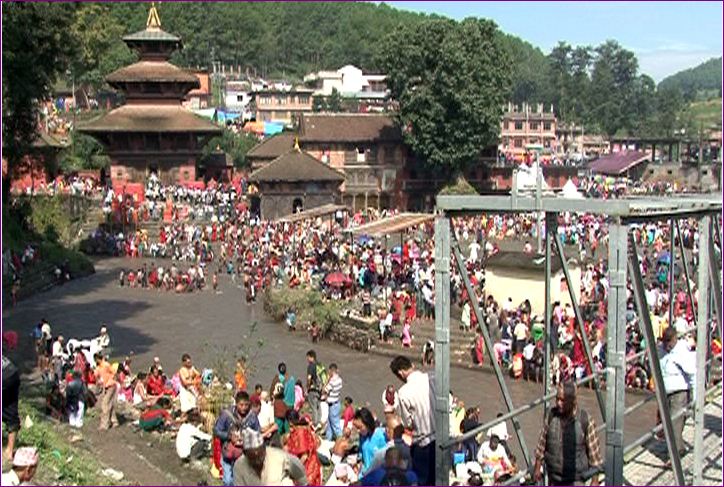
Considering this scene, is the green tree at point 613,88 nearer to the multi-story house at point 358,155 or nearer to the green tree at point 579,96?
the green tree at point 579,96

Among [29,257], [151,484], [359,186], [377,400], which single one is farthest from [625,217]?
[359,186]

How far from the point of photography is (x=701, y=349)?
7.94 meters

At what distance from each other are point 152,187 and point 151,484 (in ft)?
125

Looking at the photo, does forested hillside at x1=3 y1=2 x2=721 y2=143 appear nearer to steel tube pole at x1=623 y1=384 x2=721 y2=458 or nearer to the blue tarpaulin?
the blue tarpaulin

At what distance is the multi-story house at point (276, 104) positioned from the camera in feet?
295

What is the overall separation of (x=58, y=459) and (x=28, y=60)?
31.2 ft

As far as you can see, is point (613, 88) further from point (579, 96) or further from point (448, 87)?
point (448, 87)

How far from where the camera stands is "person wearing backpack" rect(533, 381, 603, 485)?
754 centimetres

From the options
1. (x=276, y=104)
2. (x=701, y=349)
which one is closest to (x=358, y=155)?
(x=276, y=104)

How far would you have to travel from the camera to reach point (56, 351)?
17719 millimetres

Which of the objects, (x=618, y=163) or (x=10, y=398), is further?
(x=618, y=163)

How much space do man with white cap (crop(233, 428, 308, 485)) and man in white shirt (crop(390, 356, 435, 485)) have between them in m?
2.21

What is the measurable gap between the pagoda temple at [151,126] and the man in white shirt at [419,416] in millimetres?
43616

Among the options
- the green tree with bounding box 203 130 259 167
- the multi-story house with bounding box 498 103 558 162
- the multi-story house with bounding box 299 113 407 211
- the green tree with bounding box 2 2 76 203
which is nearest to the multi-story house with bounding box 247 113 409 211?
the multi-story house with bounding box 299 113 407 211
